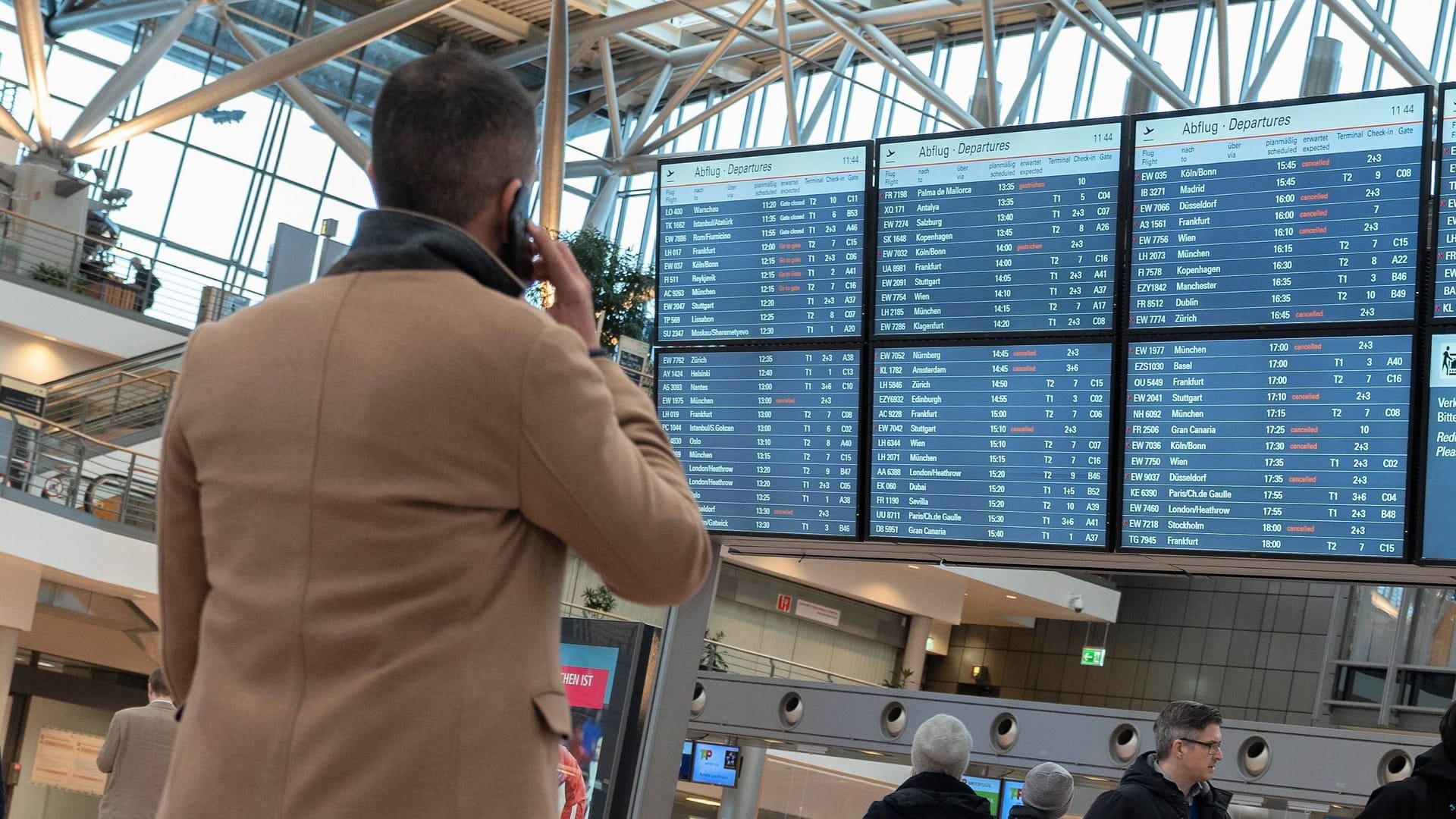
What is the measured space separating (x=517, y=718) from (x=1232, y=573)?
5294 millimetres

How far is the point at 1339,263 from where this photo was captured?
6027 millimetres

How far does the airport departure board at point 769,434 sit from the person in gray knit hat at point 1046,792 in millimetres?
1367

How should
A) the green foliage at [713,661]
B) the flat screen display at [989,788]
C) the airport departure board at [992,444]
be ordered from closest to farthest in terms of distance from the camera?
the airport departure board at [992,444] → the flat screen display at [989,788] → the green foliage at [713,661]

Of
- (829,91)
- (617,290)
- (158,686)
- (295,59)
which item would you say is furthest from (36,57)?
(158,686)

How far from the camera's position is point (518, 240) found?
1750 mm

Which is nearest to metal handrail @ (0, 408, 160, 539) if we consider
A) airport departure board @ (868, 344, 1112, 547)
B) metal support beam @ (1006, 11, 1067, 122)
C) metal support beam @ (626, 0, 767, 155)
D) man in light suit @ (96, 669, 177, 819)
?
man in light suit @ (96, 669, 177, 819)

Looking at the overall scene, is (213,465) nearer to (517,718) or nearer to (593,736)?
(517,718)

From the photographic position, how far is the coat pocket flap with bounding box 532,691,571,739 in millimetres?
1562

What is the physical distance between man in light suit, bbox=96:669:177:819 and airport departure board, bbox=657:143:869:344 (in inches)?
122

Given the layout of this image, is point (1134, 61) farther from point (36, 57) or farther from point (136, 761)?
point (136, 761)

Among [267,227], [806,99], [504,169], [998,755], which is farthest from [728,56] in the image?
[504,169]

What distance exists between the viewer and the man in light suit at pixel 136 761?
7633 millimetres

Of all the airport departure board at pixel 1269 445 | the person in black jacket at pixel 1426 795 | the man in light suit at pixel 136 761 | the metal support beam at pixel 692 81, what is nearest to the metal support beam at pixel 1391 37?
the metal support beam at pixel 692 81

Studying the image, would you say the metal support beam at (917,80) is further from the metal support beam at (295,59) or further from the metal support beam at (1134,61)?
the metal support beam at (295,59)
